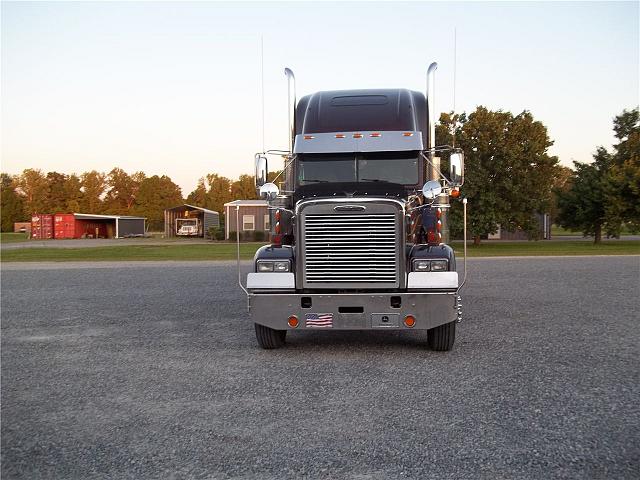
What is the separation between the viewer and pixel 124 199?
122 m

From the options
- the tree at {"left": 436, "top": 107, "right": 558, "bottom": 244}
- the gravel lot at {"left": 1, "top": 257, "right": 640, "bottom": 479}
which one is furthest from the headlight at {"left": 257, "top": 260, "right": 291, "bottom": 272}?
the tree at {"left": 436, "top": 107, "right": 558, "bottom": 244}

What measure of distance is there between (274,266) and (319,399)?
2.18 metres

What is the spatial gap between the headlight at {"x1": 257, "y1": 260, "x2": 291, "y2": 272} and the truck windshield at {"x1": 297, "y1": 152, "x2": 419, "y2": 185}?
166cm

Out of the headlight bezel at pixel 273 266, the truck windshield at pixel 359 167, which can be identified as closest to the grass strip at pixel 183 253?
the truck windshield at pixel 359 167

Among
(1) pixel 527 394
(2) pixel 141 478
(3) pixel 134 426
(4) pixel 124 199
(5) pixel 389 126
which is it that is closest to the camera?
(2) pixel 141 478

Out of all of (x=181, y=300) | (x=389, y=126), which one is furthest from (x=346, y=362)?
(x=181, y=300)

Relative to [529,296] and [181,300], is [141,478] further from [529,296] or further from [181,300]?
[529,296]

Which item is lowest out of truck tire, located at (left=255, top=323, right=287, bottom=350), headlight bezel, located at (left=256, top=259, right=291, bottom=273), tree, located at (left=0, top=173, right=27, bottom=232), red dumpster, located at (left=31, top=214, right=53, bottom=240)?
truck tire, located at (left=255, top=323, right=287, bottom=350)

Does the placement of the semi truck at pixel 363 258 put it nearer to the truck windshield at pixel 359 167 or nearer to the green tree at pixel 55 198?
the truck windshield at pixel 359 167

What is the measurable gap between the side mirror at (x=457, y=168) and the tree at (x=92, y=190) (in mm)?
111592

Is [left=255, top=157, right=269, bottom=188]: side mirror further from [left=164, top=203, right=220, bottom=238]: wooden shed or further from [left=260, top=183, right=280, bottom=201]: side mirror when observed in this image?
[left=164, top=203, right=220, bottom=238]: wooden shed

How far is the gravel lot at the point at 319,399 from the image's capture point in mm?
4418

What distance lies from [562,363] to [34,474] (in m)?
5.60

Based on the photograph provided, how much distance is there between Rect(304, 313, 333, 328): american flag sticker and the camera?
7621mm
